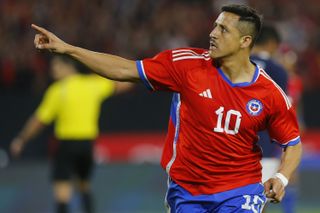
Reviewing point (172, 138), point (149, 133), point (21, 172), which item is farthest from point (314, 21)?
point (172, 138)

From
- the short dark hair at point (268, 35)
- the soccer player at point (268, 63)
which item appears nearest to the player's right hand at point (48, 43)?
the soccer player at point (268, 63)

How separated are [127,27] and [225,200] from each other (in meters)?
13.8

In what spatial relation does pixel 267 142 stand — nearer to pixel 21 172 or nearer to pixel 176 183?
pixel 176 183

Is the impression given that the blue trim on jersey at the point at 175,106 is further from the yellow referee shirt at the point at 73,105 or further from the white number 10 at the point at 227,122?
the yellow referee shirt at the point at 73,105

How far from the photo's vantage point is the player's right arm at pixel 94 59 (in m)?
5.51

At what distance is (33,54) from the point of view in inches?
711

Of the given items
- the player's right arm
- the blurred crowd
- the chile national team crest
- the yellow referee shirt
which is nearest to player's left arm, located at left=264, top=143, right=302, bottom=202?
the chile national team crest

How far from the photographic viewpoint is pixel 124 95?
683 inches

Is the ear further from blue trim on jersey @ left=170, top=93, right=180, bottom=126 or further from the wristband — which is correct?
the wristband

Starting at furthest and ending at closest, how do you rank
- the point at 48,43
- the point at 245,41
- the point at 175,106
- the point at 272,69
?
the point at 272,69 → the point at 175,106 → the point at 245,41 → the point at 48,43

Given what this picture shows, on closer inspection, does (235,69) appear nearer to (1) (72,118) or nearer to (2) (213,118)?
(2) (213,118)

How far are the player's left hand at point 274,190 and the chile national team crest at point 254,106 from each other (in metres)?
0.47

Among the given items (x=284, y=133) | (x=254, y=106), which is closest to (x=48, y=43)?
(x=254, y=106)

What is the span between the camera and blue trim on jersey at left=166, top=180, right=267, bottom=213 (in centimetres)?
599
